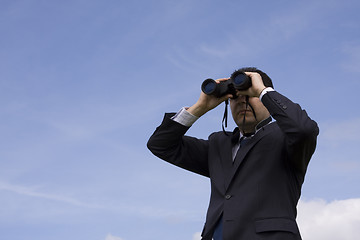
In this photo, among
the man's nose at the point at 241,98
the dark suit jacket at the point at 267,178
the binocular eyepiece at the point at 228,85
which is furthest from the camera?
the man's nose at the point at 241,98

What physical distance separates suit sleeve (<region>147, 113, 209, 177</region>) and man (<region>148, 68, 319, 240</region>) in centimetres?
18

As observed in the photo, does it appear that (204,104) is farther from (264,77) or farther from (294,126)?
(294,126)

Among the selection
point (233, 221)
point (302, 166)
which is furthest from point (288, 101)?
point (233, 221)

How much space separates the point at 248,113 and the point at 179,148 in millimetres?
768

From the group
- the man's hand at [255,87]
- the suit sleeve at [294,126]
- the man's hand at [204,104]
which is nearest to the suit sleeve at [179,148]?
the man's hand at [204,104]

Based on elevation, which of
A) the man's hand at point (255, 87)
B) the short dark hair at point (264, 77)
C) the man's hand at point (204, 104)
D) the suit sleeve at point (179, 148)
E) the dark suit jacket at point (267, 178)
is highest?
the short dark hair at point (264, 77)

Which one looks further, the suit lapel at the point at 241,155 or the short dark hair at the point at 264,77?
the short dark hair at the point at 264,77

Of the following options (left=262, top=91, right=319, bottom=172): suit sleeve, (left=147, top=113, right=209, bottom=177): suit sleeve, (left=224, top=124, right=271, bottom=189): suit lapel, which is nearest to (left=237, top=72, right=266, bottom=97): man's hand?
(left=262, top=91, right=319, bottom=172): suit sleeve

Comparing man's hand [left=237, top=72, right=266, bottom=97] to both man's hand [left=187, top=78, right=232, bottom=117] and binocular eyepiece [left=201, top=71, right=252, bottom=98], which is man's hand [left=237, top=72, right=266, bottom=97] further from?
man's hand [left=187, top=78, right=232, bottom=117]

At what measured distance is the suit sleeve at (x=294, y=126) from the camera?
10.6ft

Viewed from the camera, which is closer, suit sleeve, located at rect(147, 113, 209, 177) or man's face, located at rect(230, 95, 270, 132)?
man's face, located at rect(230, 95, 270, 132)

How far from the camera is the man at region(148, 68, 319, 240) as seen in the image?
3.18 meters

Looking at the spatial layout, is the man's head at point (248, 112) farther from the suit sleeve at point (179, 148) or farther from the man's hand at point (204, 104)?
the suit sleeve at point (179, 148)

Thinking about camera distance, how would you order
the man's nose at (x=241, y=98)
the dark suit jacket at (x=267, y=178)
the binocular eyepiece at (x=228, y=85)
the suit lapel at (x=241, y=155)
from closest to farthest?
the dark suit jacket at (x=267, y=178) → the suit lapel at (x=241, y=155) → the binocular eyepiece at (x=228, y=85) → the man's nose at (x=241, y=98)
